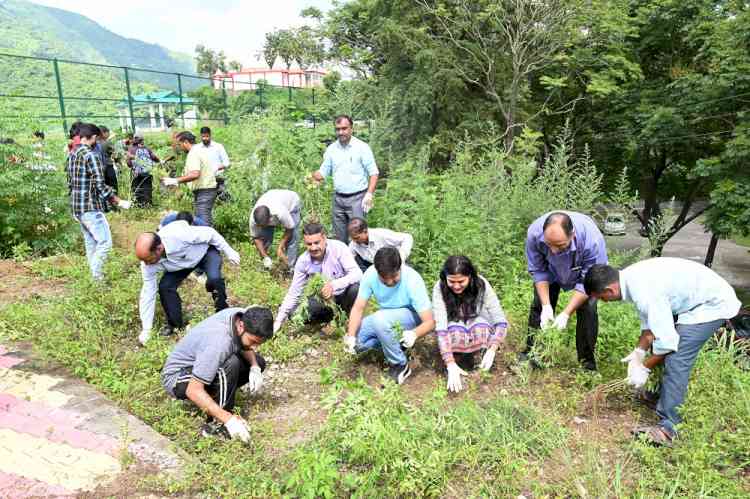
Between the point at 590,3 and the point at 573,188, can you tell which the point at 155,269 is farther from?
the point at 590,3

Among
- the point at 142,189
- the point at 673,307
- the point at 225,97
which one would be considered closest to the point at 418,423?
the point at 673,307

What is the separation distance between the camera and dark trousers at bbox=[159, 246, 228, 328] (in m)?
4.39

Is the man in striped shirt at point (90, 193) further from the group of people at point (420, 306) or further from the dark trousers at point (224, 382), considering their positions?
the dark trousers at point (224, 382)

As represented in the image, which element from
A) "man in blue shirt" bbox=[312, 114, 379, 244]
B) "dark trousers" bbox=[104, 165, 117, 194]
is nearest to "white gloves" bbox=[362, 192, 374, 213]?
"man in blue shirt" bbox=[312, 114, 379, 244]

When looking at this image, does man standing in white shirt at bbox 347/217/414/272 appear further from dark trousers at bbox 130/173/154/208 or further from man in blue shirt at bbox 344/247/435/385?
dark trousers at bbox 130/173/154/208

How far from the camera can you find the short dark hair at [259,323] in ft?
9.59

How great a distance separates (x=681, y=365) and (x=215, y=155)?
19.1 feet

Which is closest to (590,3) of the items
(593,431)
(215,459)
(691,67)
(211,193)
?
(691,67)

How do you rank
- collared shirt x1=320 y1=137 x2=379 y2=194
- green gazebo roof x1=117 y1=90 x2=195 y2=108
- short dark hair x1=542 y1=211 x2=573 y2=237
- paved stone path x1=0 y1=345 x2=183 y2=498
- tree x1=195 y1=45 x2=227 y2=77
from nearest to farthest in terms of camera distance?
paved stone path x1=0 y1=345 x2=183 y2=498, short dark hair x1=542 y1=211 x2=573 y2=237, collared shirt x1=320 y1=137 x2=379 y2=194, green gazebo roof x1=117 y1=90 x2=195 y2=108, tree x1=195 y1=45 x2=227 y2=77

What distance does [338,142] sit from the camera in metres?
5.72

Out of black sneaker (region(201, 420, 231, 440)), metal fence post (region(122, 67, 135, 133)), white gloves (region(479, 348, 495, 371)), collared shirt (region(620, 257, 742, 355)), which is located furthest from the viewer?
metal fence post (region(122, 67, 135, 133))

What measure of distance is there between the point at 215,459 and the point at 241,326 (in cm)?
77

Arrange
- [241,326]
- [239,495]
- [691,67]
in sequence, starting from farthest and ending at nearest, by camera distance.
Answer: [691,67], [241,326], [239,495]

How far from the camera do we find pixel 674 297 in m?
2.90
